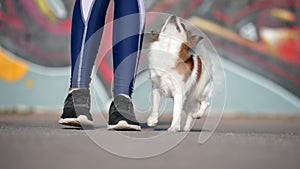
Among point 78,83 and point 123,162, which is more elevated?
point 78,83

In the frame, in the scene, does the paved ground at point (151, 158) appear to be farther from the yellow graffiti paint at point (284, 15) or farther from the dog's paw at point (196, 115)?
the yellow graffiti paint at point (284, 15)

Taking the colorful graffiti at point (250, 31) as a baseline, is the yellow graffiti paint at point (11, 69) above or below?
below

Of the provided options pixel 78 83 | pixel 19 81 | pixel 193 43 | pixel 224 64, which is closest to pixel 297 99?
pixel 224 64

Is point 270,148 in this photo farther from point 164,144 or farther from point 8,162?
point 8,162

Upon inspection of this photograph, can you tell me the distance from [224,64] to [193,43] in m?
3.32

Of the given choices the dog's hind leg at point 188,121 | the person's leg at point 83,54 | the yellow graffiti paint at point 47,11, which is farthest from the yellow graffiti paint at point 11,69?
the person's leg at point 83,54

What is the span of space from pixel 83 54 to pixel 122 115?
12.7 inches

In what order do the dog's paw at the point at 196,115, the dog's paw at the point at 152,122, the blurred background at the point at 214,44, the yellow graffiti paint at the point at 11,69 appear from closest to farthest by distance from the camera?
the dog's paw at the point at 152,122 < the dog's paw at the point at 196,115 < the blurred background at the point at 214,44 < the yellow graffiti paint at the point at 11,69

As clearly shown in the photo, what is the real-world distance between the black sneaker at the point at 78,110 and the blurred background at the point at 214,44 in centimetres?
351

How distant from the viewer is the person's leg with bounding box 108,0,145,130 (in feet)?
8.70

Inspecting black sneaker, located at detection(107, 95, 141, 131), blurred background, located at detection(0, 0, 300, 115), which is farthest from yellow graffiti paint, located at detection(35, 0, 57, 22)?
black sneaker, located at detection(107, 95, 141, 131)

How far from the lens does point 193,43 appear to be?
3070 millimetres

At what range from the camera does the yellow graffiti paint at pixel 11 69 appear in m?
6.45

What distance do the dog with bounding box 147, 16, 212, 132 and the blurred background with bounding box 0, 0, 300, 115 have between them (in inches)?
125
